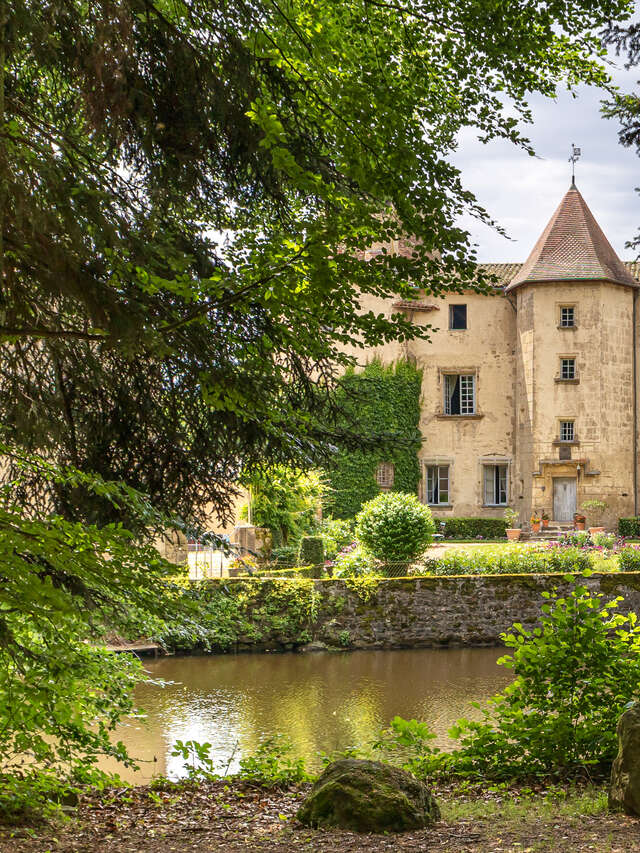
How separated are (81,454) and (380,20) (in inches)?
126

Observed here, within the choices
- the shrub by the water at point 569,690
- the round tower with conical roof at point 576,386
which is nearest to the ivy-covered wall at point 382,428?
the round tower with conical roof at point 576,386

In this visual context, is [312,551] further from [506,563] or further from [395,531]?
[506,563]

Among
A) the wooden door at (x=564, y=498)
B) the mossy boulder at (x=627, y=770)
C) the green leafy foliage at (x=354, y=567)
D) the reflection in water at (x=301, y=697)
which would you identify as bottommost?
the reflection in water at (x=301, y=697)

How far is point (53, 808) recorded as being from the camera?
16.4 feet

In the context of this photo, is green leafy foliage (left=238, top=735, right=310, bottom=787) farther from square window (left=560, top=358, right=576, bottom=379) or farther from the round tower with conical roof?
square window (left=560, top=358, right=576, bottom=379)

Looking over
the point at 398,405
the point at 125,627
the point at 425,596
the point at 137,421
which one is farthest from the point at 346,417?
the point at 398,405

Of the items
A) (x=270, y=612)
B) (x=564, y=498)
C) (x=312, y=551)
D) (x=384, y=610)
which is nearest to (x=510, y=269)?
(x=564, y=498)

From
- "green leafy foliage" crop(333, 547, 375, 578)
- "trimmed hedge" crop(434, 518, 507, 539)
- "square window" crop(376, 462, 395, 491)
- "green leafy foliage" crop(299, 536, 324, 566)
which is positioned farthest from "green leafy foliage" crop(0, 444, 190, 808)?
"square window" crop(376, 462, 395, 491)

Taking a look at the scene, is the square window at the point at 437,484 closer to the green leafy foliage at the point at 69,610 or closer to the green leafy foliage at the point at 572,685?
the green leafy foliage at the point at 572,685

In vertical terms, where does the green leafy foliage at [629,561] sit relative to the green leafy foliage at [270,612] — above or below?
above

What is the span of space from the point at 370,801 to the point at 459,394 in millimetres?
24167

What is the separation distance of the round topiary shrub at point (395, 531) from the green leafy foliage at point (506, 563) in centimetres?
46

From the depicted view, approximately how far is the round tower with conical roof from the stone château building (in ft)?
0.10

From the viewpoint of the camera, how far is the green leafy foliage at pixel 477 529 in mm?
26922
